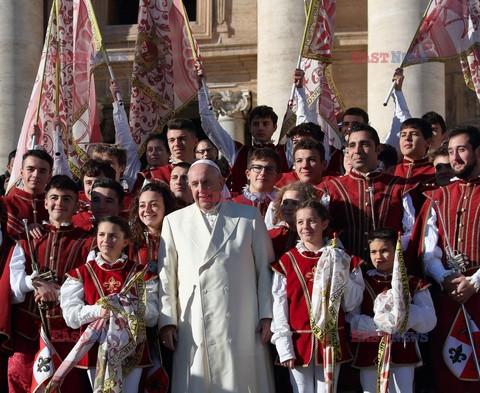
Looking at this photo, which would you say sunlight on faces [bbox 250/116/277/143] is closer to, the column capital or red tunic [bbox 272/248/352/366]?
red tunic [bbox 272/248/352/366]

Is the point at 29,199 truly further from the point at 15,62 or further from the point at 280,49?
the point at 15,62

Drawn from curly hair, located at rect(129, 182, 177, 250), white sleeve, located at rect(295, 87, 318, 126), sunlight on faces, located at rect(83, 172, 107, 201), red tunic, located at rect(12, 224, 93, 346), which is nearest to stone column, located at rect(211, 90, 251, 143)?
white sleeve, located at rect(295, 87, 318, 126)

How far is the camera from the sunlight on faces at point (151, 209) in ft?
22.8

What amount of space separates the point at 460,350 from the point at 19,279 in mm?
2973

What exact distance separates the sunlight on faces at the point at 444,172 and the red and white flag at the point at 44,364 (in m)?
3.13

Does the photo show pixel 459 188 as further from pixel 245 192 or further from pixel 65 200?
pixel 65 200

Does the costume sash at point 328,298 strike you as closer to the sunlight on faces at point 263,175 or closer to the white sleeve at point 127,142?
the sunlight on faces at point 263,175

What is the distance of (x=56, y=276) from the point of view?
6809 millimetres

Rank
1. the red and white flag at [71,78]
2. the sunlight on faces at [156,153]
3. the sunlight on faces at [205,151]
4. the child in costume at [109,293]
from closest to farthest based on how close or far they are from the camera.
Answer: the child in costume at [109,293] → the sunlight on faces at [205,151] → the sunlight on faces at [156,153] → the red and white flag at [71,78]

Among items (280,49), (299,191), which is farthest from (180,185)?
(280,49)

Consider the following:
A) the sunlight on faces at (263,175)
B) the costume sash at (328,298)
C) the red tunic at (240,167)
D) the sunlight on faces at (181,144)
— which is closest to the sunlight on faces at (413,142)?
the sunlight on faces at (263,175)

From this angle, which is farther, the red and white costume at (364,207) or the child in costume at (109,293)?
the red and white costume at (364,207)

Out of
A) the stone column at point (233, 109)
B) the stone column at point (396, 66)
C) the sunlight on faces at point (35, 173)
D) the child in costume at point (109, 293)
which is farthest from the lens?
the stone column at point (233, 109)

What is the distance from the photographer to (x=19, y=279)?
22.3 ft
